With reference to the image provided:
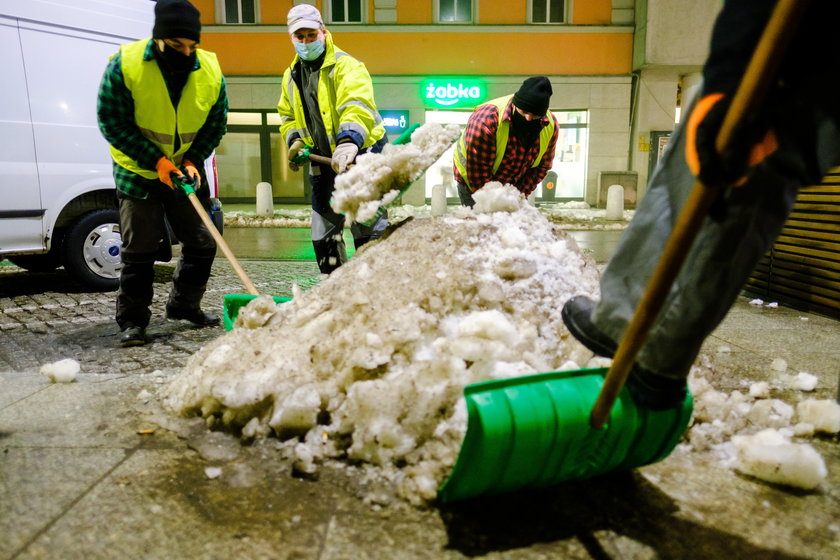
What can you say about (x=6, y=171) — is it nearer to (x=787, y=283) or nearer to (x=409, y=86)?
(x=787, y=283)

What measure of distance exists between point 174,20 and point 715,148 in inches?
127

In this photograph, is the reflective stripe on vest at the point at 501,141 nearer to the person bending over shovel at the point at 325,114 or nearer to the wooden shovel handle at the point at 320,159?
the person bending over shovel at the point at 325,114

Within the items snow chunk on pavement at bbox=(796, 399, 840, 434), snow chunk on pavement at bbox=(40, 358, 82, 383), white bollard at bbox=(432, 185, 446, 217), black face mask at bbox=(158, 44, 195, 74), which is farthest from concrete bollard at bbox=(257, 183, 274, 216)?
snow chunk on pavement at bbox=(796, 399, 840, 434)

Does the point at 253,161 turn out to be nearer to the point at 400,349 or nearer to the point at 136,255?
the point at 136,255

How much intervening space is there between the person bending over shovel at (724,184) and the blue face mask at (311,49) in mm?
2973

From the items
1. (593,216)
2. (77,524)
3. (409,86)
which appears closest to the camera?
(77,524)

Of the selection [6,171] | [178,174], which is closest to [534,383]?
[178,174]

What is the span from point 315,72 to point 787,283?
161 inches

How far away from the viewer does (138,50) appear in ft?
11.5

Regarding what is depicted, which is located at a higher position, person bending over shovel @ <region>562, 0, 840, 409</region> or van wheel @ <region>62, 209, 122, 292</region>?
person bending over shovel @ <region>562, 0, 840, 409</region>

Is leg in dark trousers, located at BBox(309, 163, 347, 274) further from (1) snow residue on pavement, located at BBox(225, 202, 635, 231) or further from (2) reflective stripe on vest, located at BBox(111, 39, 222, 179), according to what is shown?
(1) snow residue on pavement, located at BBox(225, 202, 635, 231)

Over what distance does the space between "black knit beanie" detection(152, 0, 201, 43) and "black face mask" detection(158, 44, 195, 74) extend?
3.9 inches

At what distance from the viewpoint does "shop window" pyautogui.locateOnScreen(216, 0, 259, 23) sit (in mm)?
16672

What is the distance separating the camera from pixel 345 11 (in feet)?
54.9
